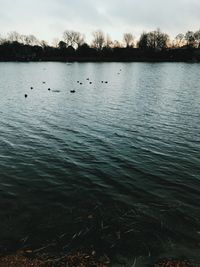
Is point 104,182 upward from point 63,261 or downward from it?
upward

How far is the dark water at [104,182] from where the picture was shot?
1106 centimetres

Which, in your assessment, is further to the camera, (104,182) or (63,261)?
(104,182)

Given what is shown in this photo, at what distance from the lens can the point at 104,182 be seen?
1600cm

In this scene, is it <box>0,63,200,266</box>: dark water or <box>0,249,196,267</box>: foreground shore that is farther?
<box>0,63,200,266</box>: dark water

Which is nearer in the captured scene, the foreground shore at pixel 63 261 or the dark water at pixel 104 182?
the foreground shore at pixel 63 261

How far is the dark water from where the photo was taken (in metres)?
11.1

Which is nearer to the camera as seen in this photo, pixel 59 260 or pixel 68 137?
pixel 59 260

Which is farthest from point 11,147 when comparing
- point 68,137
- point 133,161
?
point 133,161

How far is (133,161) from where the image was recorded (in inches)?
747

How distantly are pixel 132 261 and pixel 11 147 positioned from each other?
15.6 metres

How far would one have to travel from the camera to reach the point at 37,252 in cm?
1006

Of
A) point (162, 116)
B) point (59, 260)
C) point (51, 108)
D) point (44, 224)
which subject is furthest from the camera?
point (51, 108)

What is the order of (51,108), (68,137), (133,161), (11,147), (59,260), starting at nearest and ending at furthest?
(59,260), (133,161), (11,147), (68,137), (51,108)

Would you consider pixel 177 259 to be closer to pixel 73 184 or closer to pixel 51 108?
pixel 73 184
